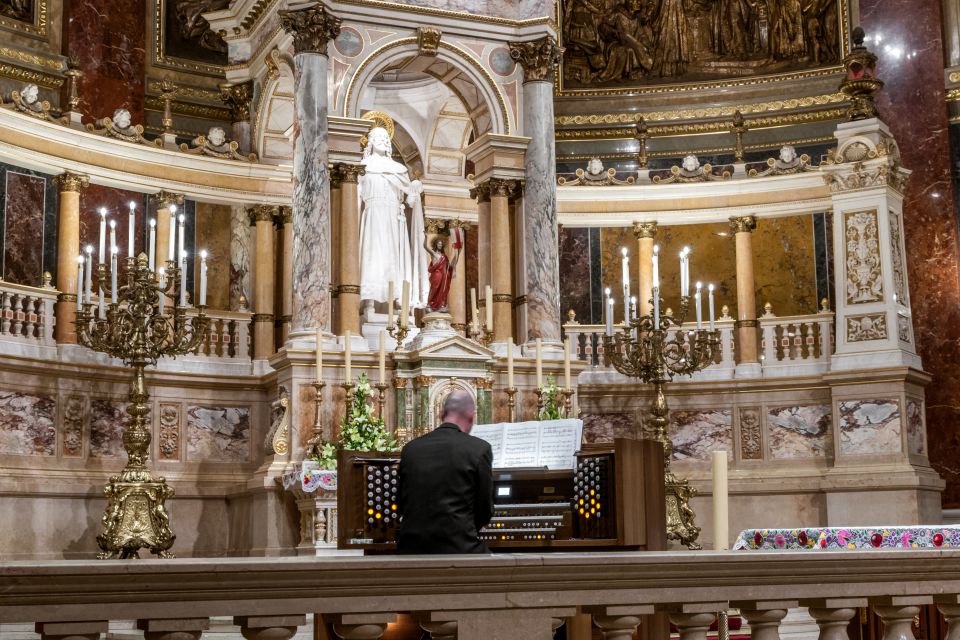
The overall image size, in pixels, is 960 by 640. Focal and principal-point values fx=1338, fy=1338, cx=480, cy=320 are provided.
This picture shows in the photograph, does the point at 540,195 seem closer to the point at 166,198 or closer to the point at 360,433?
the point at 360,433

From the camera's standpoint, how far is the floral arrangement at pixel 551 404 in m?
13.2

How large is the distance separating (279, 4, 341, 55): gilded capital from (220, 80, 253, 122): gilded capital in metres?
3.14

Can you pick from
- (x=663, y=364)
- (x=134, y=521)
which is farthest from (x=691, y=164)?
(x=134, y=521)

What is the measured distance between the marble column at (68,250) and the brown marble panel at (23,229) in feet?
0.86

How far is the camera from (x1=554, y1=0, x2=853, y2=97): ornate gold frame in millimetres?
17766

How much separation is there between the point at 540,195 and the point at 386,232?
1684 millimetres

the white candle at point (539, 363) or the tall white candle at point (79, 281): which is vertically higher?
the tall white candle at point (79, 281)

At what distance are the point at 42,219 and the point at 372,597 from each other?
39.0ft

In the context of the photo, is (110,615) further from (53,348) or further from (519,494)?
(53,348)

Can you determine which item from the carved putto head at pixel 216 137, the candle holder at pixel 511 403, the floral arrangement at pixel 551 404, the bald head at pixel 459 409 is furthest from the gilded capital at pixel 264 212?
the bald head at pixel 459 409

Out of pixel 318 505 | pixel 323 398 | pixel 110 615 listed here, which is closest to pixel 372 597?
pixel 110 615

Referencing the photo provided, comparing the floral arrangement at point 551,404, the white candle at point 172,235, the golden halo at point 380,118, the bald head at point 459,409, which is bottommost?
the bald head at point 459,409

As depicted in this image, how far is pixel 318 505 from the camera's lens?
1198 cm

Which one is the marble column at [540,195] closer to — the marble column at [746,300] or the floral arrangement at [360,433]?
the floral arrangement at [360,433]
